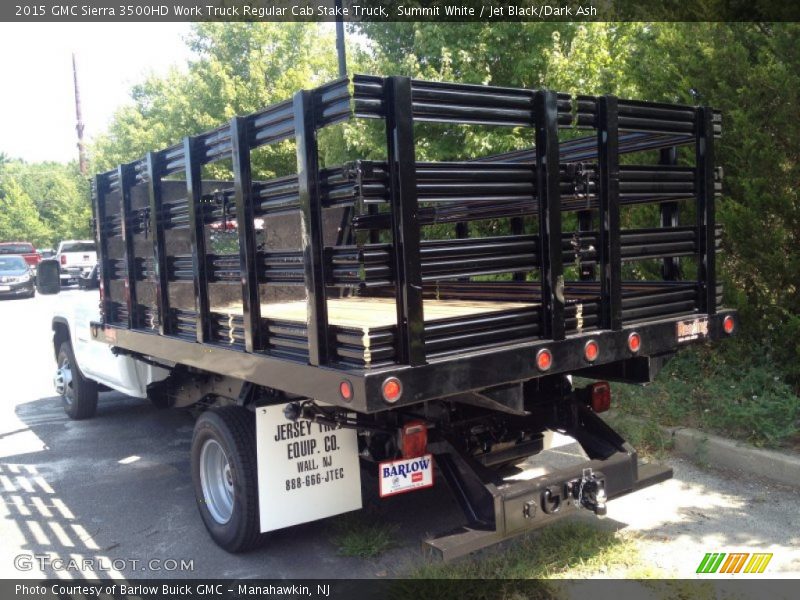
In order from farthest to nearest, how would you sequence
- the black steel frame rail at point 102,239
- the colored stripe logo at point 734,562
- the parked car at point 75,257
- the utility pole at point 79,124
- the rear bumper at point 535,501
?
the utility pole at point 79,124
the parked car at point 75,257
the black steel frame rail at point 102,239
the colored stripe logo at point 734,562
the rear bumper at point 535,501

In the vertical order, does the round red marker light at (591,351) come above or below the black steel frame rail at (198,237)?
below

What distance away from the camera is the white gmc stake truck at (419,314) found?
3033 millimetres

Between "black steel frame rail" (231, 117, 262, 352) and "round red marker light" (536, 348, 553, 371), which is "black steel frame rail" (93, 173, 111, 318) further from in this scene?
"round red marker light" (536, 348, 553, 371)

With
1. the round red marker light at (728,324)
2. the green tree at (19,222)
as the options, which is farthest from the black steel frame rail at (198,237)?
the green tree at (19,222)

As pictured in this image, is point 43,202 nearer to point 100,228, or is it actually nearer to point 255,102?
point 255,102

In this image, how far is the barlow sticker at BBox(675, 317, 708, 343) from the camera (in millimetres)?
3920

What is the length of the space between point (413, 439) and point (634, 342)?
123 cm

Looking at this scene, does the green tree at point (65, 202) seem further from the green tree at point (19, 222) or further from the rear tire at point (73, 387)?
the rear tire at point (73, 387)

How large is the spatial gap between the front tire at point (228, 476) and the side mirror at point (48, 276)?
129 inches

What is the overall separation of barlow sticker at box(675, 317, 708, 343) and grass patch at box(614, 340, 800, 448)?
67.3 inches

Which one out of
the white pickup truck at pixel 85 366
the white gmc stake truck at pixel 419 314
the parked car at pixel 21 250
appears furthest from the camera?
the parked car at pixel 21 250

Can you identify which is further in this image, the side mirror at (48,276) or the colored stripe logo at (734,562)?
the side mirror at (48,276)

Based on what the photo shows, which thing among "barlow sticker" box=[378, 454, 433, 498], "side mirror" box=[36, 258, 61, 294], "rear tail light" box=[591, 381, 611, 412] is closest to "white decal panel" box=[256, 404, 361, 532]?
"barlow sticker" box=[378, 454, 433, 498]

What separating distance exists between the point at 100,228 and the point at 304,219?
314 cm
